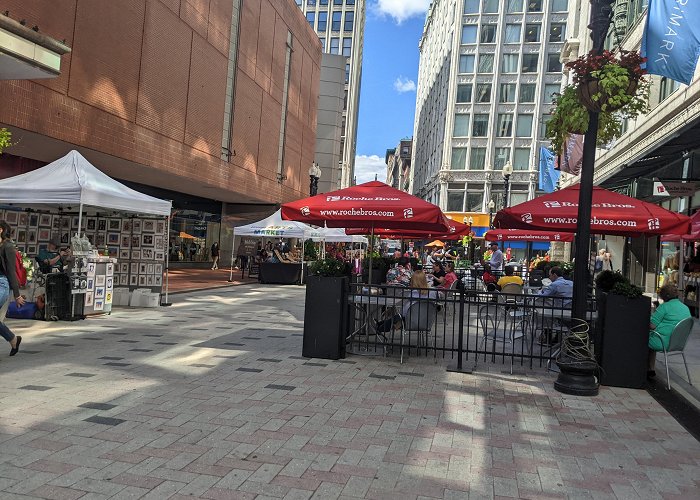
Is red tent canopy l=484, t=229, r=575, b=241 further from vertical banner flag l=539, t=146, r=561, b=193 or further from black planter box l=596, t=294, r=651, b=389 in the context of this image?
black planter box l=596, t=294, r=651, b=389

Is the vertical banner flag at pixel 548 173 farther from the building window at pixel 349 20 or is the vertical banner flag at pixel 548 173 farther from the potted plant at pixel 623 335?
the building window at pixel 349 20

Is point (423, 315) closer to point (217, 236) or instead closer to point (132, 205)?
point (132, 205)

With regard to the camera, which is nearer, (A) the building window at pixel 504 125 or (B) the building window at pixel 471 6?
(A) the building window at pixel 504 125

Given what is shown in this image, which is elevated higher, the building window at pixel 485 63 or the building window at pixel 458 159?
the building window at pixel 485 63

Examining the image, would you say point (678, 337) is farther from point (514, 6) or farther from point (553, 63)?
point (514, 6)

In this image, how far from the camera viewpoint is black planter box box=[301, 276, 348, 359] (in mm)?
7523

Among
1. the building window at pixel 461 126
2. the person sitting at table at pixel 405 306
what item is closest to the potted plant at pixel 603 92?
the person sitting at table at pixel 405 306

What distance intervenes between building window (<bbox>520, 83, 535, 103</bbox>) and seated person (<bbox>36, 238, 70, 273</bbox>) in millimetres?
55968

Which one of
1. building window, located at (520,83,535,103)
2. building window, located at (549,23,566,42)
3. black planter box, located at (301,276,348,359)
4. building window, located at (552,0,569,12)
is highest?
building window, located at (552,0,569,12)

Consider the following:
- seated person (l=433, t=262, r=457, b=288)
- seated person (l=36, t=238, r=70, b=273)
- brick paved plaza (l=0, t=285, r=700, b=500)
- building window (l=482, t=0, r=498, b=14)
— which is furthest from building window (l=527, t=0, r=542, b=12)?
brick paved plaza (l=0, t=285, r=700, b=500)

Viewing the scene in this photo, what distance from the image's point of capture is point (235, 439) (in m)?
4.42

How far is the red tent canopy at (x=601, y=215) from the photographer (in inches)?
296

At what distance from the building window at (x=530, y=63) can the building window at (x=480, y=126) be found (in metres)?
6.47

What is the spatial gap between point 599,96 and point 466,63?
194ft
